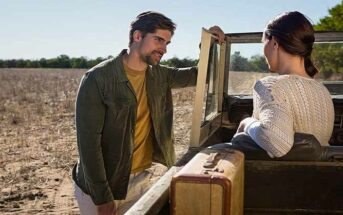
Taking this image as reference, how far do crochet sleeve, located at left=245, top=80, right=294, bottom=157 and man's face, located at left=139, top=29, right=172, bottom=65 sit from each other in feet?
3.61

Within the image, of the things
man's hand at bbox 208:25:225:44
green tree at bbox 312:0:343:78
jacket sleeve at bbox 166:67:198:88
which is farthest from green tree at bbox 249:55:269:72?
jacket sleeve at bbox 166:67:198:88

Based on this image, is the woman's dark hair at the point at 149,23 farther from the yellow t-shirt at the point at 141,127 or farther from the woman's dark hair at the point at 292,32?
the woman's dark hair at the point at 292,32

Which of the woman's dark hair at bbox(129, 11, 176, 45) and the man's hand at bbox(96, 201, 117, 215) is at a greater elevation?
the woman's dark hair at bbox(129, 11, 176, 45)

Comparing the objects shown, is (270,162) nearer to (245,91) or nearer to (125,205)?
(125,205)

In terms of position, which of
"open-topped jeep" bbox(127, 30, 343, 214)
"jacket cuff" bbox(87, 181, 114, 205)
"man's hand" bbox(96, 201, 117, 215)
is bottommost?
"man's hand" bbox(96, 201, 117, 215)

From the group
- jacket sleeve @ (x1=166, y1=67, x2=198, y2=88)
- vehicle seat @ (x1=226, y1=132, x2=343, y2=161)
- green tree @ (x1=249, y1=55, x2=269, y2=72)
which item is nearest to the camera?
vehicle seat @ (x1=226, y1=132, x2=343, y2=161)

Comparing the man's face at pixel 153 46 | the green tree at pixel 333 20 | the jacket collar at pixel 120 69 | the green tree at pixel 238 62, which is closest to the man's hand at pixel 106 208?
the jacket collar at pixel 120 69

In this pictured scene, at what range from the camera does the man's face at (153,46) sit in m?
3.18

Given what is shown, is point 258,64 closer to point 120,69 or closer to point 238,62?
point 238,62

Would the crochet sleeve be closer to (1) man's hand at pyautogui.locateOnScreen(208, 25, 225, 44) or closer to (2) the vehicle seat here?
(2) the vehicle seat

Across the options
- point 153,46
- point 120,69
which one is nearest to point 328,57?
point 153,46

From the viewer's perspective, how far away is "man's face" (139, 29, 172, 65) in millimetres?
3176

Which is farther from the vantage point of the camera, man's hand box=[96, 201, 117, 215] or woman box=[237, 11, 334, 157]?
man's hand box=[96, 201, 117, 215]

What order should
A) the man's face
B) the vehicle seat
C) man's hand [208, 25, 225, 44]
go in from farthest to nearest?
man's hand [208, 25, 225, 44] → the man's face → the vehicle seat
